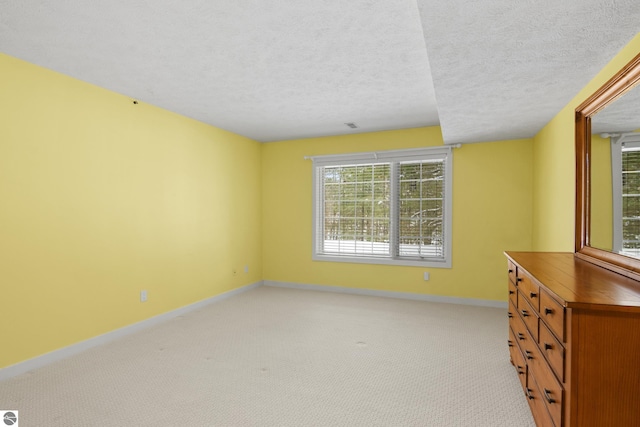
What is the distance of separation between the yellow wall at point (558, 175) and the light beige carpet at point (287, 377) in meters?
1.10

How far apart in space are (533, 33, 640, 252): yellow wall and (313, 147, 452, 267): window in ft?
3.34

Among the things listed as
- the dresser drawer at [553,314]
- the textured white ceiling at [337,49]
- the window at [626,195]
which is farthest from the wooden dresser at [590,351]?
the textured white ceiling at [337,49]

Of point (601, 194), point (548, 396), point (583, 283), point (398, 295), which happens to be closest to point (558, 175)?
point (601, 194)

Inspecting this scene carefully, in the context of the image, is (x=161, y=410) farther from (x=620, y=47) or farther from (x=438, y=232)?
(x=438, y=232)

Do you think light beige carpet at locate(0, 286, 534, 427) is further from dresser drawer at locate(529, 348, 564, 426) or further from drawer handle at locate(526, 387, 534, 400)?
dresser drawer at locate(529, 348, 564, 426)

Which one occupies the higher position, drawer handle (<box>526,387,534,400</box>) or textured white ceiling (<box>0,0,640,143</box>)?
textured white ceiling (<box>0,0,640,143</box>)

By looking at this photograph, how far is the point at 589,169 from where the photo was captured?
92.9 inches

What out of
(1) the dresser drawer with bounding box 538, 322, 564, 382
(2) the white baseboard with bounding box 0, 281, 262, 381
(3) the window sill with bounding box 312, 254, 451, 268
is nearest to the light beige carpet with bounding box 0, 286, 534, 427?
(2) the white baseboard with bounding box 0, 281, 262, 381

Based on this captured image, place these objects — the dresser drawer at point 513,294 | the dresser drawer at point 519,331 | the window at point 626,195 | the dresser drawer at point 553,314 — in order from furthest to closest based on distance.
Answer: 1. the dresser drawer at point 513,294
2. the dresser drawer at point 519,331
3. the window at point 626,195
4. the dresser drawer at point 553,314

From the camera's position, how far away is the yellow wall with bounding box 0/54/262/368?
8.69 feet

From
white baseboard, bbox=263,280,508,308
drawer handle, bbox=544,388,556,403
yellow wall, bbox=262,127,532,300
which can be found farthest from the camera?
white baseboard, bbox=263,280,508,308

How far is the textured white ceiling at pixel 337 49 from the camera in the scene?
67.7 inches

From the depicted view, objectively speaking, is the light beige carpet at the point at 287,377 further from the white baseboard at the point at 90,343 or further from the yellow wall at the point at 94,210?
the yellow wall at the point at 94,210

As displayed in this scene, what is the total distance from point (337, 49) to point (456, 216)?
9.84 ft
